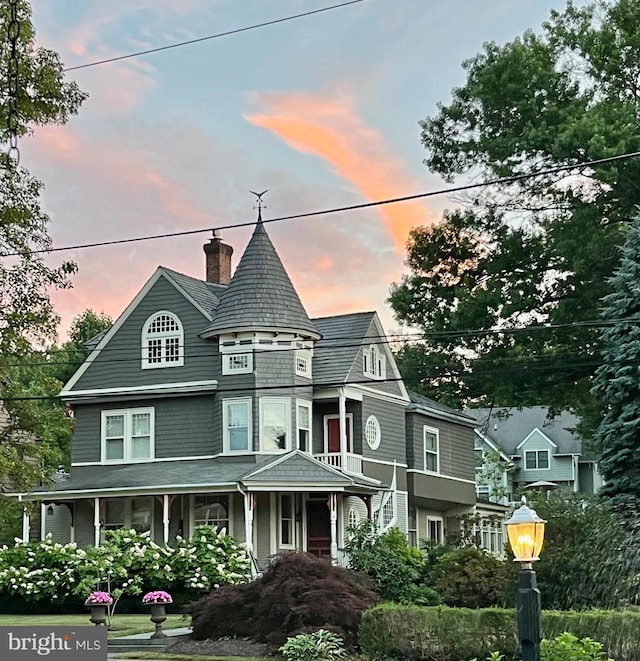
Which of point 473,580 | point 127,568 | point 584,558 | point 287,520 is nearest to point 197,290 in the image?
point 287,520

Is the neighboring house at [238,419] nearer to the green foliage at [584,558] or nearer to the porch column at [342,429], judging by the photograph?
the porch column at [342,429]

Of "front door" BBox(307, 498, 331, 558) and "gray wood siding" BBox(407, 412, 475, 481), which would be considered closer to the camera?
"front door" BBox(307, 498, 331, 558)

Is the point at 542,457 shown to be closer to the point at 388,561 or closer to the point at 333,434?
the point at 333,434

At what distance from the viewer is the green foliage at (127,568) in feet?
89.1

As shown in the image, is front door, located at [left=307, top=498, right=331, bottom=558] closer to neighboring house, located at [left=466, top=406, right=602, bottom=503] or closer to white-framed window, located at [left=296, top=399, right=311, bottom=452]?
white-framed window, located at [left=296, top=399, right=311, bottom=452]

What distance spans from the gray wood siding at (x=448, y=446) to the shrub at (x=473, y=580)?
42.3 feet

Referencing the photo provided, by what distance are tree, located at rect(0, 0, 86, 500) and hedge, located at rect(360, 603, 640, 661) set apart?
7362 mm

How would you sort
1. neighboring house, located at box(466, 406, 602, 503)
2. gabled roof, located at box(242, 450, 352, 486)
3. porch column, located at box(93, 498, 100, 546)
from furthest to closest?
neighboring house, located at box(466, 406, 602, 503)
porch column, located at box(93, 498, 100, 546)
gabled roof, located at box(242, 450, 352, 486)

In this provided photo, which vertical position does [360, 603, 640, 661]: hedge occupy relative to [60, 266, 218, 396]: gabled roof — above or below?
below

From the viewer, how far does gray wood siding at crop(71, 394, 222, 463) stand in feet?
106

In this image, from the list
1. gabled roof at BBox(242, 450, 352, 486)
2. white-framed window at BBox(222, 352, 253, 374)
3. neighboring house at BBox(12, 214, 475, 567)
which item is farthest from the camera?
white-framed window at BBox(222, 352, 253, 374)

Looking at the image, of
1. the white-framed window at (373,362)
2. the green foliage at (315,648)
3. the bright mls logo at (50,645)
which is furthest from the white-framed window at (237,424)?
the bright mls logo at (50,645)

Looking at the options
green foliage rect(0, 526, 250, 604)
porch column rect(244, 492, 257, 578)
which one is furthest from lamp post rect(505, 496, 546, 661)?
porch column rect(244, 492, 257, 578)

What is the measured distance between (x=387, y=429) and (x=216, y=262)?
8.06 m
